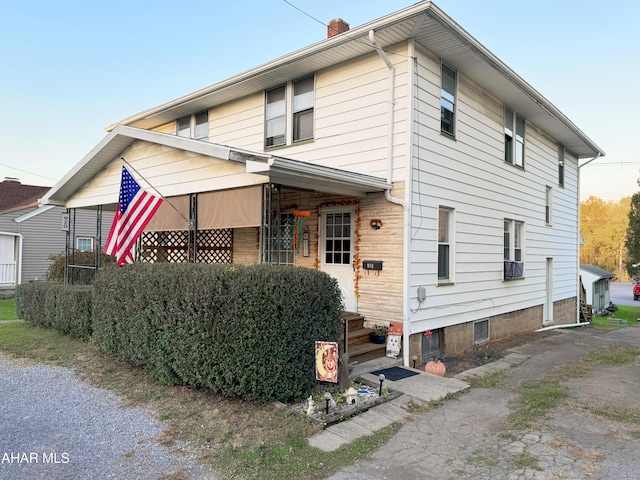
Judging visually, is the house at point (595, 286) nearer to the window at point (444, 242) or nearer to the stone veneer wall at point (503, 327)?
the stone veneer wall at point (503, 327)

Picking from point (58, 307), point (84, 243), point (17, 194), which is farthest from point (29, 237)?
point (58, 307)

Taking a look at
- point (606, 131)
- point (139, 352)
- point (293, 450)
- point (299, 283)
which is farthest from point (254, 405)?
point (606, 131)

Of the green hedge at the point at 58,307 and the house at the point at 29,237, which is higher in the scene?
the house at the point at 29,237

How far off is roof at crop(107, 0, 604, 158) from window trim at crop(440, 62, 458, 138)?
0.15 m

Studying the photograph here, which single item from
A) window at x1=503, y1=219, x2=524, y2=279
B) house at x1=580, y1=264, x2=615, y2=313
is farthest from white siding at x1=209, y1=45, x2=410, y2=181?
Result: house at x1=580, y1=264, x2=615, y2=313

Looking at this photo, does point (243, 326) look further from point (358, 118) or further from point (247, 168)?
point (358, 118)

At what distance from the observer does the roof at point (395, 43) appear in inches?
268

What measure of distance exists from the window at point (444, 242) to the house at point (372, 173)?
0.13ft

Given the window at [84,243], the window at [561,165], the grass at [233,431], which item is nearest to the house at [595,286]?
the window at [561,165]

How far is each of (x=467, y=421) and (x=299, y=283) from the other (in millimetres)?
2488

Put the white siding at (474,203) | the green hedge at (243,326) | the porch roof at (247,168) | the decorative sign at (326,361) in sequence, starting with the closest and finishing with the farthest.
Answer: the green hedge at (243,326), the decorative sign at (326,361), the porch roof at (247,168), the white siding at (474,203)

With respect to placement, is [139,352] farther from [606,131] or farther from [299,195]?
[606,131]

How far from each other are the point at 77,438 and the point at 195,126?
29.6 ft

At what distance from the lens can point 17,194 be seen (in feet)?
70.9
